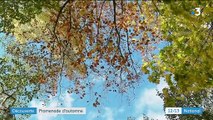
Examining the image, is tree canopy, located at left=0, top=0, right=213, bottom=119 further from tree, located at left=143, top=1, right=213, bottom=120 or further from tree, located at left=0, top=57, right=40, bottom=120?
tree, located at left=0, top=57, right=40, bottom=120

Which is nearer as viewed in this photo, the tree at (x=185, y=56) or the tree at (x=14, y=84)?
the tree at (x=185, y=56)

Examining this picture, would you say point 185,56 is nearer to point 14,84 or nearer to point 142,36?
point 142,36

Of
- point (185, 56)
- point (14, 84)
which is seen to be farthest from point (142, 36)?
point (14, 84)

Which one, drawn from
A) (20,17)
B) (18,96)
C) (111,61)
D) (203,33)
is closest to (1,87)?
(18,96)

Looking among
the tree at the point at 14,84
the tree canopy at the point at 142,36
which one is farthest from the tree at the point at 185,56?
the tree at the point at 14,84

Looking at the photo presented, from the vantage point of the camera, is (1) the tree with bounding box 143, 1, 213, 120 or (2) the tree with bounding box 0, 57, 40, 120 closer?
(1) the tree with bounding box 143, 1, 213, 120

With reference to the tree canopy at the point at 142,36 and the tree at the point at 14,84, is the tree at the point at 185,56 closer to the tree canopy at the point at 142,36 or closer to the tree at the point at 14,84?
the tree canopy at the point at 142,36

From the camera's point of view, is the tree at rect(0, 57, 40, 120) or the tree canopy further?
the tree at rect(0, 57, 40, 120)

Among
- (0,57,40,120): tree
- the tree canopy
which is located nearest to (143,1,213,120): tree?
the tree canopy

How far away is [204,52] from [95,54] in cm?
401

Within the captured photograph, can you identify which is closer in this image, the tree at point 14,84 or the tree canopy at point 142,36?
the tree canopy at point 142,36

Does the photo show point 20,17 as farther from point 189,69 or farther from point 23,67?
point 23,67

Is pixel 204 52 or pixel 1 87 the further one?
pixel 1 87

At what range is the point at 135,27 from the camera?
16.9m
